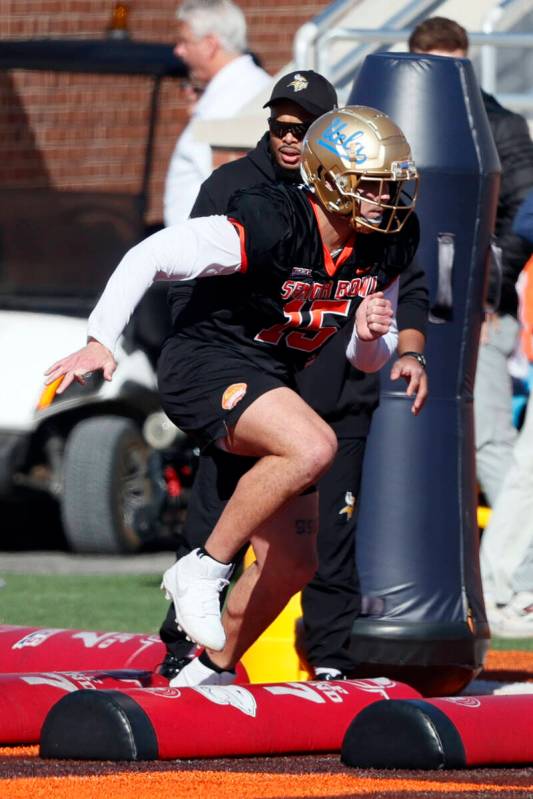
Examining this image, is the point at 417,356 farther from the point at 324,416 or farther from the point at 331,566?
the point at 331,566

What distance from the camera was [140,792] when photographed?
14.5 ft

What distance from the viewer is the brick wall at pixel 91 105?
456 inches

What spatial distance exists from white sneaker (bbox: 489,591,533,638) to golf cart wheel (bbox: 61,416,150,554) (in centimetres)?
283

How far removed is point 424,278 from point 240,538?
1.26 m

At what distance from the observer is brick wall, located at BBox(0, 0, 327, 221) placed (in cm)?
1159

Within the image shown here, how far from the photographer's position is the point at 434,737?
478 centimetres

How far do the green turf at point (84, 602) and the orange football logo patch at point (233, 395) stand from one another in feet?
8.96

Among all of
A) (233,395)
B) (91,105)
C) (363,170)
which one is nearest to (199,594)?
(233,395)

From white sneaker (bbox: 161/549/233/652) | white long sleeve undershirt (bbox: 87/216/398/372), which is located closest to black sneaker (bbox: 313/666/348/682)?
white sneaker (bbox: 161/549/233/652)

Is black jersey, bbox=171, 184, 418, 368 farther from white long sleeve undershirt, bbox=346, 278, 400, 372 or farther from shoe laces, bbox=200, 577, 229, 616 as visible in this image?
shoe laces, bbox=200, 577, 229, 616

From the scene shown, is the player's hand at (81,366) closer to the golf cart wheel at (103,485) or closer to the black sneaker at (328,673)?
the black sneaker at (328,673)

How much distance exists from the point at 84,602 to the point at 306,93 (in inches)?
141

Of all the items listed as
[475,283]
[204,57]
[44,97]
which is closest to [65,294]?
[44,97]

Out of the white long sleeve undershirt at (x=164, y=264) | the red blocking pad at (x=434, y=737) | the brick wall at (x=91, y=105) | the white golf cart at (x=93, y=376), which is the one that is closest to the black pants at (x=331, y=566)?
the white long sleeve undershirt at (x=164, y=264)
